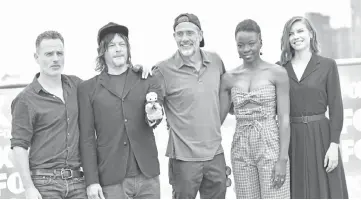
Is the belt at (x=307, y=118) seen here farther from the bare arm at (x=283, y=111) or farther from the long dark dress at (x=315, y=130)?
the bare arm at (x=283, y=111)

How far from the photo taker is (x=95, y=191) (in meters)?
2.64

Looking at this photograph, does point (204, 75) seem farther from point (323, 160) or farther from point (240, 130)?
point (323, 160)

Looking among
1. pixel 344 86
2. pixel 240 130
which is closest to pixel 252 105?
pixel 240 130

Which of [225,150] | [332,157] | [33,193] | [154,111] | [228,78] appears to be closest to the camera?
[33,193]

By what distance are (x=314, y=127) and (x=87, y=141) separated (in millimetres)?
1377

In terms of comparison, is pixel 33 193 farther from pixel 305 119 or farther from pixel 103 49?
pixel 305 119

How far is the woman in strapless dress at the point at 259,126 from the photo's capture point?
2777 mm

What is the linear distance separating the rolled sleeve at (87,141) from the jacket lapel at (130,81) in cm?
22

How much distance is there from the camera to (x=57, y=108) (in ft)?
8.66

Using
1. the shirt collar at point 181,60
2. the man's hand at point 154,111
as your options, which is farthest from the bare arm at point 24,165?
the shirt collar at point 181,60

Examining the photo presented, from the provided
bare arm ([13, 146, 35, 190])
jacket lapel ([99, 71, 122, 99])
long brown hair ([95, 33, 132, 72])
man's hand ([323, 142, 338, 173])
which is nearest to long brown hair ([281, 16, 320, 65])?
man's hand ([323, 142, 338, 173])

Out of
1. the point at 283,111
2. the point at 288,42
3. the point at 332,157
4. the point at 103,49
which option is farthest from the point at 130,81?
the point at 332,157

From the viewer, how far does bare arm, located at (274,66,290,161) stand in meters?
2.79

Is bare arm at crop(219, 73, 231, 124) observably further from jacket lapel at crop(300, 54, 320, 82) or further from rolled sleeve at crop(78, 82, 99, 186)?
rolled sleeve at crop(78, 82, 99, 186)
